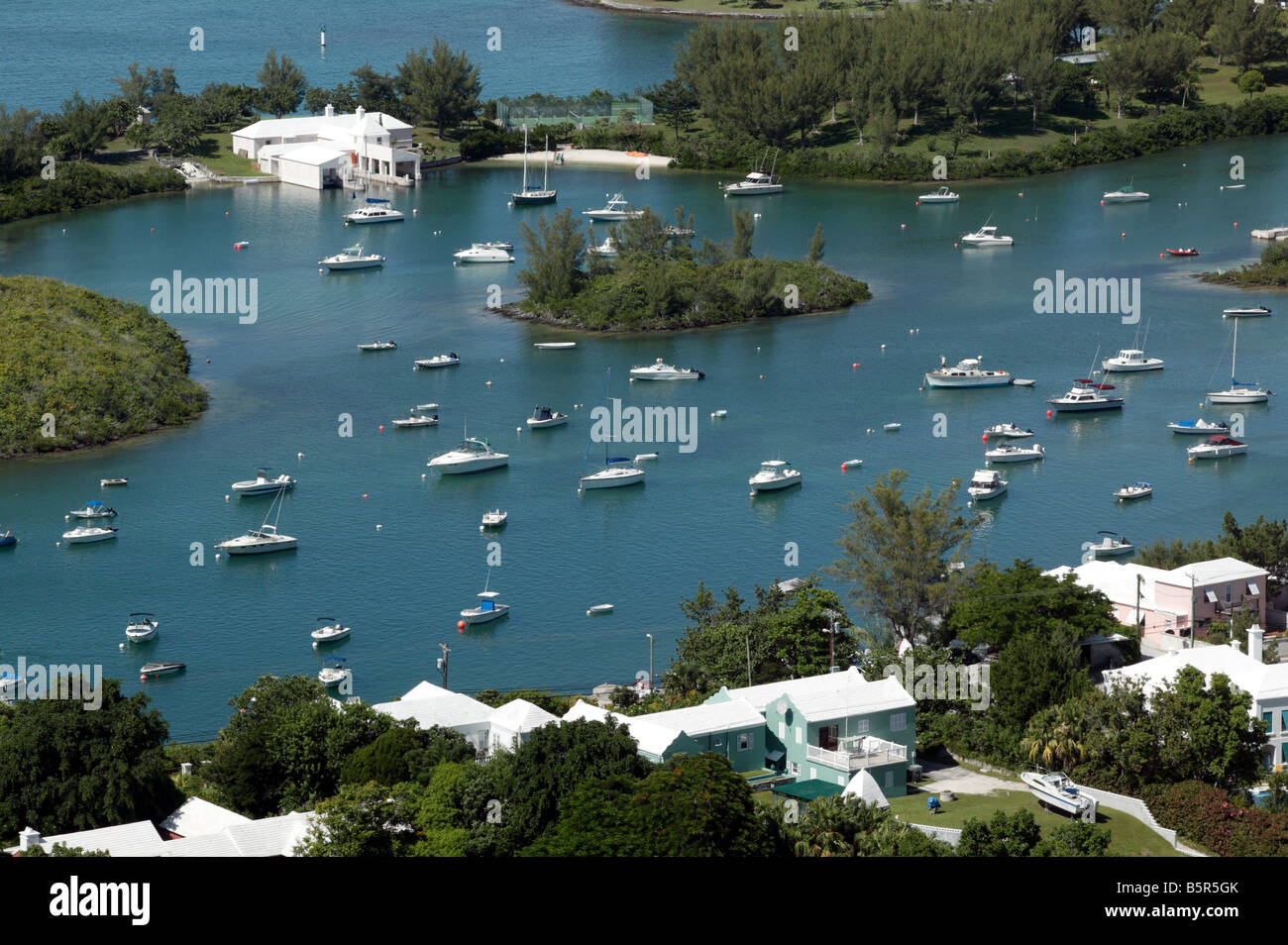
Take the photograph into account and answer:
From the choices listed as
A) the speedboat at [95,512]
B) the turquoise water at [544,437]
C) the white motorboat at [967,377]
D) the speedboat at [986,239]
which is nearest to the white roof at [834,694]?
the turquoise water at [544,437]

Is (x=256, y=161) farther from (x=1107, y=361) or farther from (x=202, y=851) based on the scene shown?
(x=202, y=851)

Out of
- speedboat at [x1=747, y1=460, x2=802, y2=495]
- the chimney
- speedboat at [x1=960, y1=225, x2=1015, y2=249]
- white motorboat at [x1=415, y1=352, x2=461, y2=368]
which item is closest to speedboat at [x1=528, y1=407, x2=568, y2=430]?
white motorboat at [x1=415, y1=352, x2=461, y2=368]

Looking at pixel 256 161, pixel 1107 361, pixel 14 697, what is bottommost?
pixel 14 697

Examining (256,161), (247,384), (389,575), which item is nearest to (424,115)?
(256,161)

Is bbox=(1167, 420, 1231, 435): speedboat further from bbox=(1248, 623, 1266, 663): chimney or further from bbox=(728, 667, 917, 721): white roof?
bbox=(728, 667, 917, 721): white roof

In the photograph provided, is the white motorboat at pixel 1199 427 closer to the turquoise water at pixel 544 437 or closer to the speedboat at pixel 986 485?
the turquoise water at pixel 544 437

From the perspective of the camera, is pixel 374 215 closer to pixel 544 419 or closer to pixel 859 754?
pixel 544 419
